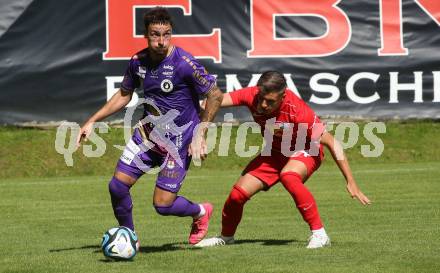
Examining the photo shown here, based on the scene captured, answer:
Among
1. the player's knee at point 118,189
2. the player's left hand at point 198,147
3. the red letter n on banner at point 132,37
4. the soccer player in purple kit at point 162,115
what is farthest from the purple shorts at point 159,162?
the red letter n on banner at point 132,37

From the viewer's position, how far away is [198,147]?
914 cm

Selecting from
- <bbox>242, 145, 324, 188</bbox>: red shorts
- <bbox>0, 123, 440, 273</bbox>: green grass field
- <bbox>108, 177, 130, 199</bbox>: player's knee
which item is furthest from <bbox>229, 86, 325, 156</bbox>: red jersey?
<bbox>108, 177, 130, 199</bbox>: player's knee

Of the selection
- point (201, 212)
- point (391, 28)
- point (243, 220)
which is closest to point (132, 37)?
point (391, 28)

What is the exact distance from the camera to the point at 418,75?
1884 centimetres

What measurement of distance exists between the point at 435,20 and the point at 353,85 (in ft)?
6.69

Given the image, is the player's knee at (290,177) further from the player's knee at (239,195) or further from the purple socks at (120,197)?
the purple socks at (120,197)

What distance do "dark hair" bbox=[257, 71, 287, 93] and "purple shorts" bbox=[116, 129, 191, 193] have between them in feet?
2.84

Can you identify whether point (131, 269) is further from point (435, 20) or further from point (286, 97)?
point (435, 20)

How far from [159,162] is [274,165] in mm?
1166

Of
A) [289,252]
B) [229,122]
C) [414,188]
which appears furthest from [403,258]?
[229,122]

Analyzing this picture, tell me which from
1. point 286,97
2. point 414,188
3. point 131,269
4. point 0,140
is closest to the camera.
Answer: point 131,269

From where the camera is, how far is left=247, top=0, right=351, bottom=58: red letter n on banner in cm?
1875

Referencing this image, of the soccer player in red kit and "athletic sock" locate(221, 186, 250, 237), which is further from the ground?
the soccer player in red kit

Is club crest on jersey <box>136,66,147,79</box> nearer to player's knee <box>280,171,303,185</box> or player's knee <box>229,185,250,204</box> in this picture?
player's knee <box>229,185,250,204</box>
